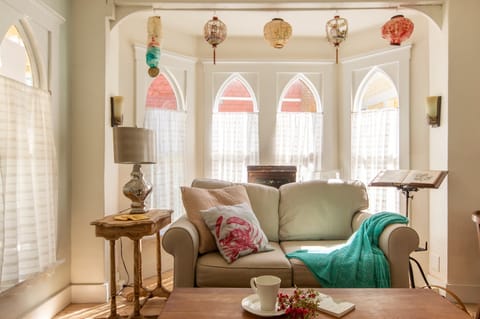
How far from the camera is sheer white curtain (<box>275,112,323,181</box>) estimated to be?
13.8ft

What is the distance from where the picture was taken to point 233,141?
416cm

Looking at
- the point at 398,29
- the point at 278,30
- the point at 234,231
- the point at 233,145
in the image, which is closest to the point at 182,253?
→ the point at 234,231

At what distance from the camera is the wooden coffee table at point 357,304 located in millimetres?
1362

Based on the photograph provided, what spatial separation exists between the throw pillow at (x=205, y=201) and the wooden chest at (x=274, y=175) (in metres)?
1.01

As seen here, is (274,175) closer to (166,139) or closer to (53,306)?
(166,139)

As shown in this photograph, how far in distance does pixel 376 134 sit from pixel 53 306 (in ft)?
11.5

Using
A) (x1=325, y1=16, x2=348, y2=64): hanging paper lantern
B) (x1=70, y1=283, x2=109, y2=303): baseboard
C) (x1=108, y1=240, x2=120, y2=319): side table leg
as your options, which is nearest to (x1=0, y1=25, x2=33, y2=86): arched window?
(x1=108, y1=240, x2=120, y2=319): side table leg

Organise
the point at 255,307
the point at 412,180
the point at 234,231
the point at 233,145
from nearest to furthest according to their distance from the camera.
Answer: the point at 255,307, the point at 234,231, the point at 412,180, the point at 233,145

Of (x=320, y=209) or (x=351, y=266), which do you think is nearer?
(x=351, y=266)

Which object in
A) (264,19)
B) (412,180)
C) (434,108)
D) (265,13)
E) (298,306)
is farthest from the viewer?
(264,19)

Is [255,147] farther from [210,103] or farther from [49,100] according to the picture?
[49,100]

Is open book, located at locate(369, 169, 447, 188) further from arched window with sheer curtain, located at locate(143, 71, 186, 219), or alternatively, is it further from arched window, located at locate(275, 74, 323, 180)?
arched window with sheer curtain, located at locate(143, 71, 186, 219)

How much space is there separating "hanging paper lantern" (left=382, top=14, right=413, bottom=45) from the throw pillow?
1.74 m

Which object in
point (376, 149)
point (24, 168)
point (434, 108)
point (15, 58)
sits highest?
point (15, 58)
